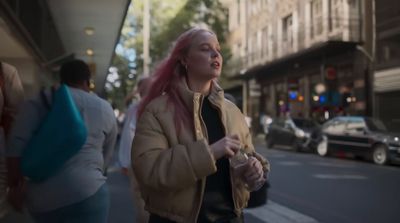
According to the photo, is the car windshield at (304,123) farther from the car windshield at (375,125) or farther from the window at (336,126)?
the car windshield at (375,125)

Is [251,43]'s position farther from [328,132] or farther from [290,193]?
[290,193]

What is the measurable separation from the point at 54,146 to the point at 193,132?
1.07 metres

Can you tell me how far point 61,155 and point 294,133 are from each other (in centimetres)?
2051

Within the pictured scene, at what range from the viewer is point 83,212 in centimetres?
322

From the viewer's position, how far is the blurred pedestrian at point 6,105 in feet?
10.8

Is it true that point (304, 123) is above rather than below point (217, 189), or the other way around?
below

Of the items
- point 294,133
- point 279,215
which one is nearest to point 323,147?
point 294,133

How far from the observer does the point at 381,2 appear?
82.8ft

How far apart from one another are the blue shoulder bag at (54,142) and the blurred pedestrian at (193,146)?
68 cm

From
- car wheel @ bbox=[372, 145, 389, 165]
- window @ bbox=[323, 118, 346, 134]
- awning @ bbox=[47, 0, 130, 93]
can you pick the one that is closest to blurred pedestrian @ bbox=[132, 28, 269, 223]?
awning @ bbox=[47, 0, 130, 93]

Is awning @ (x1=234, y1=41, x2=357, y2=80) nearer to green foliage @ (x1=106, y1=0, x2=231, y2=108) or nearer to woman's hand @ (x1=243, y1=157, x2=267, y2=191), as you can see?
green foliage @ (x1=106, y1=0, x2=231, y2=108)

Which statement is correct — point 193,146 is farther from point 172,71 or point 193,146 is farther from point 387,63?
point 387,63

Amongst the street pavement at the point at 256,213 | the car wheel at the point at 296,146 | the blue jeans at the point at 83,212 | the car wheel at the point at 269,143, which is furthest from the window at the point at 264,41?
the blue jeans at the point at 83,212

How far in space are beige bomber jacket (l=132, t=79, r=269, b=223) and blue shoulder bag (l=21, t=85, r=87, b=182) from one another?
837mm
